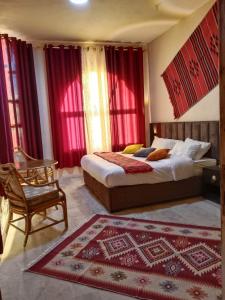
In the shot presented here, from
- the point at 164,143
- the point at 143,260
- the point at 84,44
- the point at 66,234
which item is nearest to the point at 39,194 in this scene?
the point at 66,234

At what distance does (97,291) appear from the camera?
1.85 metres

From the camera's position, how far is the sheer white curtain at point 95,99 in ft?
17.1

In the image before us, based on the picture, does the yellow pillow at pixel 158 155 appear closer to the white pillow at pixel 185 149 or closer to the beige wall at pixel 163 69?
the white pillow at pixel 185 149

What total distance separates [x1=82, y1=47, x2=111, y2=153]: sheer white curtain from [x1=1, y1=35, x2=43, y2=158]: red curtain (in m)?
1.06

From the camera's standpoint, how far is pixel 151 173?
3451mm

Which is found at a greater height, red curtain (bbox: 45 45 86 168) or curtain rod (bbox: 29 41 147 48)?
curtain rod (bbox: 29 41 147 48)

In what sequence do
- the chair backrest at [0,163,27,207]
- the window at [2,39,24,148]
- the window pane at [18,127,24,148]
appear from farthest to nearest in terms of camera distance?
the window pane at [18,127,24,148], the window at [2,39,24,148], the chair backrest at [0,163,27,207]

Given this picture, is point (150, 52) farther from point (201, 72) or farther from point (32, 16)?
point (32, 16)

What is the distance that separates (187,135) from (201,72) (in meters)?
1.09

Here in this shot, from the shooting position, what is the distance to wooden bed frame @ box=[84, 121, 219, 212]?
337cm

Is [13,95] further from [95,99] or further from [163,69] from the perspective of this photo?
[163,69]

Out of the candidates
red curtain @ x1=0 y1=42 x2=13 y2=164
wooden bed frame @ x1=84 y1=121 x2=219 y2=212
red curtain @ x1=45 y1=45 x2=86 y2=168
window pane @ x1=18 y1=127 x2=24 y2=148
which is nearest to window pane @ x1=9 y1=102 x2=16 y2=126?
window pane @ x1=18 y1=127 x2=24 y2=148

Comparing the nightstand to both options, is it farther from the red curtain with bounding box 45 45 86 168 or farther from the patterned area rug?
the red curtain with bounding box 45 45 86 168

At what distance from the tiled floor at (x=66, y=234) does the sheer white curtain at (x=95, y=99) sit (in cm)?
120
